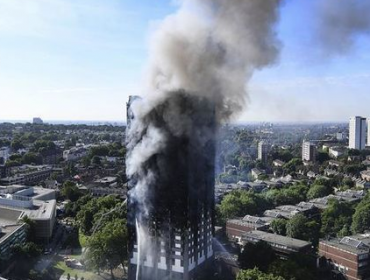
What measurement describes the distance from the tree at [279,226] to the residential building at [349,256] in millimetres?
3871

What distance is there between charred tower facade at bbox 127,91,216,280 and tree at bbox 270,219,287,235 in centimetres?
810

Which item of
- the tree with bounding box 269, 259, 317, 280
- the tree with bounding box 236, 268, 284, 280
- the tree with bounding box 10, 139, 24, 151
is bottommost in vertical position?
the tree with bounding box 269, 259, 317, 280

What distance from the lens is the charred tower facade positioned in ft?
56.5

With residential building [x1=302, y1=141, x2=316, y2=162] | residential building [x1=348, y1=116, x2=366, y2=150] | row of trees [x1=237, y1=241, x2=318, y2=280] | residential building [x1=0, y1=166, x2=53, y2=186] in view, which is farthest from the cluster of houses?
residential building [x1=348, y1=116, x2=366, y2=150]

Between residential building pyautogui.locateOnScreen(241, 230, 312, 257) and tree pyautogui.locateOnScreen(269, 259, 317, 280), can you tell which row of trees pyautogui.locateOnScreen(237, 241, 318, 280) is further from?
residential building pyautogui.locateOnScreen(241, 230, 312, 257)

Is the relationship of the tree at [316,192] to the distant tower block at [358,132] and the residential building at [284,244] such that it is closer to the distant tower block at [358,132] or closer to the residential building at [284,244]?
the residential building at [284,244]

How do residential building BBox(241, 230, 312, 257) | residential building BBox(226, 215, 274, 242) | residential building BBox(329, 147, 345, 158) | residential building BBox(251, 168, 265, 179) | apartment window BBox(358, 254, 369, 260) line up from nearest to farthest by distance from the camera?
apartment window BBox(358, 254, 369, 260), residential building BBox(241, 230, 312, 257), residential building BBox(226, 215, 274, 242), residential building BBox(251, 168, 265, 179), residential building BBox(329, 147, 345, 158)

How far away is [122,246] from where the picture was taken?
65.3ft

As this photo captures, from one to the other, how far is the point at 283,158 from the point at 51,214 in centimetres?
4195

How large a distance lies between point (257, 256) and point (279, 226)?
7123 mm

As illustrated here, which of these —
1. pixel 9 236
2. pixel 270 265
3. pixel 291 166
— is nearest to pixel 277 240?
pixel 270 265

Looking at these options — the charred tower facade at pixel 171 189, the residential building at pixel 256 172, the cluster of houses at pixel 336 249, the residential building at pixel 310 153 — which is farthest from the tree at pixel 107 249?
the residential building at pixel 310 153

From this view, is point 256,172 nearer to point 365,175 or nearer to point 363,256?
point 365,175

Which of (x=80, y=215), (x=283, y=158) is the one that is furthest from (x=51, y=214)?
(x=283, y=158)
